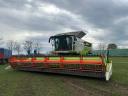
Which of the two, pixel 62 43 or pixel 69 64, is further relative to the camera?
pixel 62 43

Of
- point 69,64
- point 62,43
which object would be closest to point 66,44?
point 62,43

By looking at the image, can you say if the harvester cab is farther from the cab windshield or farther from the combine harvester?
the combine harvester

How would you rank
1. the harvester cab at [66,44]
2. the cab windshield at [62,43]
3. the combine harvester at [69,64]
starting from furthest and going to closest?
the cab windshield at [62,43]
the harvester cab at [66,44]
the combine harvester at [69,64]

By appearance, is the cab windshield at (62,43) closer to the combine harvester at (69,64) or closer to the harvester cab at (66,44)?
the harvester cab at (66,44)

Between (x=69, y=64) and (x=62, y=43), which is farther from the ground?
(x=62, y=43)

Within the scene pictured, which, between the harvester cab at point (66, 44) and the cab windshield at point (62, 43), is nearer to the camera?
the harvester cab at point (66, 44)

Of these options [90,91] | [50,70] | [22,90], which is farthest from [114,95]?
[50,70]

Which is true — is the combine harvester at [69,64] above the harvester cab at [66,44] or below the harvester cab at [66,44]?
below

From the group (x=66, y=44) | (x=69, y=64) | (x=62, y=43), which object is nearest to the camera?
(x=69, y=64)

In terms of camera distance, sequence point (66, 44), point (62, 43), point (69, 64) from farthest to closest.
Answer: point (62, 43), point (66, 44), point (69, 64)

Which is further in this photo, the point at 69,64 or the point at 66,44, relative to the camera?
the point at 66,44

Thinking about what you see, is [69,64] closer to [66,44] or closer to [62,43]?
[66,44]

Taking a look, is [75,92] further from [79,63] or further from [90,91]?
[79,63]

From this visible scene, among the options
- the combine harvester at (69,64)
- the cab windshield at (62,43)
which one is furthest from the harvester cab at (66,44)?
the combine harvester at (69,64)
